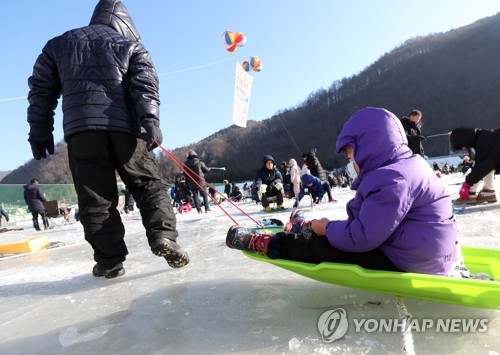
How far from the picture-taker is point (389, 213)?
45.1 inches

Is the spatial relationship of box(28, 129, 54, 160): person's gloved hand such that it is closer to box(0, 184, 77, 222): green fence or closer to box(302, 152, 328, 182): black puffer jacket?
box(302, 152, 328, 182): black puffer jacket

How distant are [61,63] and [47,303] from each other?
1.24 m

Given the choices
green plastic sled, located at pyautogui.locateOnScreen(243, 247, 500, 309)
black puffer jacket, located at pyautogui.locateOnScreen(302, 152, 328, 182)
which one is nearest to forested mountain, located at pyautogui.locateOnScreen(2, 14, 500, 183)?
black puffer jacket, located at pyautogui.locateOnScreen(302, 152, 328, 182)

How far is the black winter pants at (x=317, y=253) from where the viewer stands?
1247 millimetres

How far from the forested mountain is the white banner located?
4649cm

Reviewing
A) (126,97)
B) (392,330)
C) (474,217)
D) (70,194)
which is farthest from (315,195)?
(70,194)

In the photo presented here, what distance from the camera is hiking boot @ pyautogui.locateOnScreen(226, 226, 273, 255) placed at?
149 centimetres

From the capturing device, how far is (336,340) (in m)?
1.04

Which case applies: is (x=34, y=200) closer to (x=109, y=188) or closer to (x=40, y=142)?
(x=40, y=142)

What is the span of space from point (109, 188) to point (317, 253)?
119 centimetres

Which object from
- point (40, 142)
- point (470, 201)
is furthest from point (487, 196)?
point (40, 142)

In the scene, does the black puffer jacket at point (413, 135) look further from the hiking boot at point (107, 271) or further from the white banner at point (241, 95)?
the white banner at point (241, 95)

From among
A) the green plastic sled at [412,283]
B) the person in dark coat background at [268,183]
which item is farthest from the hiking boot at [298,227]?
the person in dark coat background at [268,183]

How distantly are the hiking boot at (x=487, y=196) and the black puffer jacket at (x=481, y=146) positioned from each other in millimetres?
244
